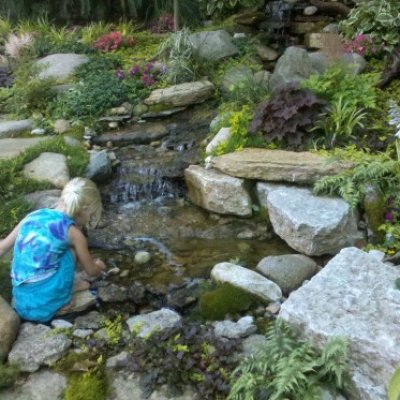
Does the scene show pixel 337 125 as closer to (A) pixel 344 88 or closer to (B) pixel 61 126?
(A) pixel 344 88

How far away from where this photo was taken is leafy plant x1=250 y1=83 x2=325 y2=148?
17.3 ft

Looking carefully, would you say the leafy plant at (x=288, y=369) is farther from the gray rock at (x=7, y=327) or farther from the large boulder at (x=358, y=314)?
the gray rock at (x=7, y=327)

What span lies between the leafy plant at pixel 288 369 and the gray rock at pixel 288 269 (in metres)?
1.13

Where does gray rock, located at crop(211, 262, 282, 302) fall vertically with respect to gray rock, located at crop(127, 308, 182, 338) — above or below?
below

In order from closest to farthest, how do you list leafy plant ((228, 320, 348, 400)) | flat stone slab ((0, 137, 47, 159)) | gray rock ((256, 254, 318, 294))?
leafy plant ((228, 320, 348, 400)), gray rock ((256, 254, 318, 294)), flat stone slab ((0, 137, 47, 159))

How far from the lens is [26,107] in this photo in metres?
7.54

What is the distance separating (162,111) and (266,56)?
247cm

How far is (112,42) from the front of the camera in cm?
951

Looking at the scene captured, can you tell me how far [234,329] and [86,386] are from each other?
1029 mm

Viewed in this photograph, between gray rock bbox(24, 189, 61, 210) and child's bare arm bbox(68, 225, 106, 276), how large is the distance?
4.76 feet

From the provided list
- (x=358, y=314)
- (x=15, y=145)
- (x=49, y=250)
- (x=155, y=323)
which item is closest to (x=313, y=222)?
(x=358, y=314)

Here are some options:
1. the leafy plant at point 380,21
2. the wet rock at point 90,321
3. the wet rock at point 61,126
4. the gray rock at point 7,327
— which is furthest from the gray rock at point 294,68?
the gray rock at point 7,327

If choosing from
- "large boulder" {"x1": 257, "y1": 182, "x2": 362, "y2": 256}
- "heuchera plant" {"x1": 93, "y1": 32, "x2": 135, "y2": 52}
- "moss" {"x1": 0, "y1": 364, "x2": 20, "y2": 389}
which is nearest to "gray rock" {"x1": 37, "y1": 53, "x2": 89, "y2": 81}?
"heuchera plant" {"x1": 93, "y1": 32, "x2": 135, "y2": 52}

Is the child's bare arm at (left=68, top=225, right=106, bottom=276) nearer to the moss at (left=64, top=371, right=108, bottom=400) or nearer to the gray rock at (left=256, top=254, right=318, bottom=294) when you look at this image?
the moss at (left=64, top=371, right=108, bottom=400)
